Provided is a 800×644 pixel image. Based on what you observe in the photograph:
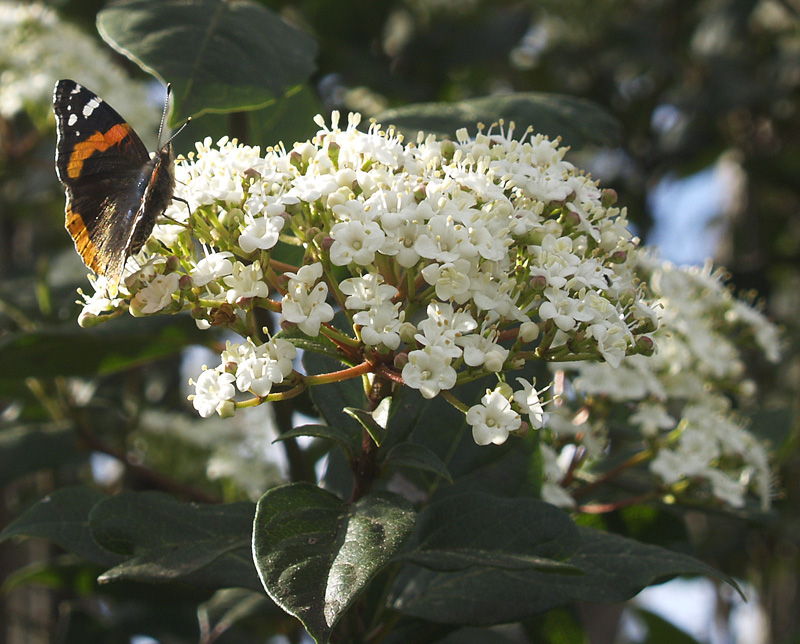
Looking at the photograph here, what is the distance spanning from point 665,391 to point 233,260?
1299 mm

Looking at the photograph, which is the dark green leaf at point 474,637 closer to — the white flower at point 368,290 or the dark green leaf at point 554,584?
the dark green leaf at point 554,584

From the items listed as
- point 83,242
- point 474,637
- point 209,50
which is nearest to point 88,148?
point 83,242

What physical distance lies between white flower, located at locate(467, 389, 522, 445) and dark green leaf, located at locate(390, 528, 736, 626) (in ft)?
1.14

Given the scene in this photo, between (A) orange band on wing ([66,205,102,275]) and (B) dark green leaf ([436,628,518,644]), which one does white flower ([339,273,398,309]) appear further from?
(B) dark green leaf ([436,628,518,644])

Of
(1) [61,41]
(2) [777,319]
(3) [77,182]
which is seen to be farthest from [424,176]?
(2) [777,319]

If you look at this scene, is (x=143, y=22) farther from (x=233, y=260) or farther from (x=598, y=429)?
(x=598, y=429)

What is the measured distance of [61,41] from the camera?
3.14 meters

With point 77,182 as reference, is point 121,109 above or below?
below

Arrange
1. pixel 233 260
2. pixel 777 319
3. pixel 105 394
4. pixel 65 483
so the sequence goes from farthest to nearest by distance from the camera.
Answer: pixel 777 319, pixel 65 483, pixel 105 394, pixel 233 260

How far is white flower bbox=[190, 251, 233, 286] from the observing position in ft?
4.36

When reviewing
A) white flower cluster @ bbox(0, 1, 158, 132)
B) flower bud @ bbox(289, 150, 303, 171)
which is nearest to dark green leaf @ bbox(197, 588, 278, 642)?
flower bud @ bbox(289, 150, 303, 171)

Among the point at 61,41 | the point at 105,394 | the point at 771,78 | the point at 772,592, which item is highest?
the point at 61,41

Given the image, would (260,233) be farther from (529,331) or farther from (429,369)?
(529,331)

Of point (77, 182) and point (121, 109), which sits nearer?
point (77, 182)
